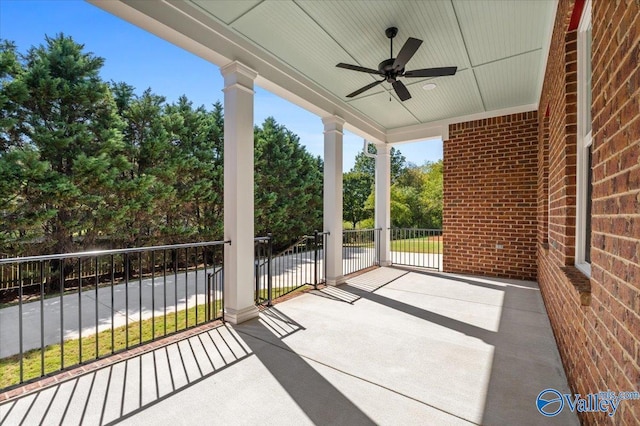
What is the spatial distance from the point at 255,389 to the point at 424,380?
1.19 m

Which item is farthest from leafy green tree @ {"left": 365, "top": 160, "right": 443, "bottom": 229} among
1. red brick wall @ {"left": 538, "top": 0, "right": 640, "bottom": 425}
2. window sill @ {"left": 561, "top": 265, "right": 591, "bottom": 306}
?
red brick wall @ {"left": 538, "top": 0, "right": 640, "bottom": 425}

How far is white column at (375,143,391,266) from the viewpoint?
254 inches

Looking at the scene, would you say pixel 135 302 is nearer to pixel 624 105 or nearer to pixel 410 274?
pixel 410 274

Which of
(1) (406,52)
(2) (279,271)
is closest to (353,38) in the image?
(1) (406,52)

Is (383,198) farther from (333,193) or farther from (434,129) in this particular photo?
(333,193)

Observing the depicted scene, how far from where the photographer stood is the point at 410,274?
5559 millimetres

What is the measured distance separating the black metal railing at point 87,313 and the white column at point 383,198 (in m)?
3.53

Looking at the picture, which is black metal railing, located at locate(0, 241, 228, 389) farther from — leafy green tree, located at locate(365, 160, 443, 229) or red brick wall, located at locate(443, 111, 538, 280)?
leafy green tree, located at locate(365, 160, 443, 229)

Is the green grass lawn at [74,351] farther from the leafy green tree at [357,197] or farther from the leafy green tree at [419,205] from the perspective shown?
the leafy green tree at [357,197]

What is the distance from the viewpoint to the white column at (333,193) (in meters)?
4.81

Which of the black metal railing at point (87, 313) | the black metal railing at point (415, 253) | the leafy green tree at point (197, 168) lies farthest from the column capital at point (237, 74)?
the leafy green tree at point (197, 168)

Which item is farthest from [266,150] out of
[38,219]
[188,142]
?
[38,219]

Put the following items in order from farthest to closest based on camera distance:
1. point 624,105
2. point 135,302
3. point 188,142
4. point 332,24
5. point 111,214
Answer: point 188,142, point 111,214, point 135,302, point 332,24, point 624,105

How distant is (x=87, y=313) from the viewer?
4.04m
